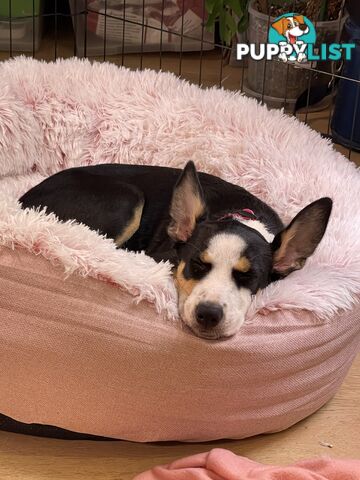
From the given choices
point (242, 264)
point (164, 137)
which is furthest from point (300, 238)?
point (164, 137)

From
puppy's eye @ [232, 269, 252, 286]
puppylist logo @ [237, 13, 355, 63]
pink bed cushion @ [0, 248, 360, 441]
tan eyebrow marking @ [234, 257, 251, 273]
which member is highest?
puppylist logo @ [237, 13, 355, 63]

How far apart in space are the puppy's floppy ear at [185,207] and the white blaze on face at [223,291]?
0.49 ft

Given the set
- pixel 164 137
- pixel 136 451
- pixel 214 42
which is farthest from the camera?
pixel 214 42

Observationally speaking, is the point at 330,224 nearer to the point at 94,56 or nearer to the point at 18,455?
the point at 18,455

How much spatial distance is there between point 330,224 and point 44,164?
1.12 meters

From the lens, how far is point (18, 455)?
2068mm

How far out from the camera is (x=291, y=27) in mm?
3463

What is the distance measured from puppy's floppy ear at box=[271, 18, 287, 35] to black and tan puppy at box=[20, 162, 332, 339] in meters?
1.15

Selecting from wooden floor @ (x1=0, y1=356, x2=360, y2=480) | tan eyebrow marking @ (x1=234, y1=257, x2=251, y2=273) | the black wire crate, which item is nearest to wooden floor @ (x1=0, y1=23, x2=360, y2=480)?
wooden floor @ (x1=0, y1=356, x2=360, y2=480)

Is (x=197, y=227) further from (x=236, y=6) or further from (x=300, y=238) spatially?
(x=236, y=6)

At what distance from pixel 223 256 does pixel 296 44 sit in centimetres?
171

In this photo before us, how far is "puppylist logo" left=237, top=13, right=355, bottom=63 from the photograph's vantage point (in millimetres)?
3439

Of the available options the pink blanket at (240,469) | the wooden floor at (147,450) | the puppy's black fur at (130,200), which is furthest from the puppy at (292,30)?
the pink blanket at (240,469)

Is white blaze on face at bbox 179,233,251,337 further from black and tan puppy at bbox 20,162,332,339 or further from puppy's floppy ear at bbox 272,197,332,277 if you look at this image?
puppy's floppy ear at bbox 272,197,332,277
